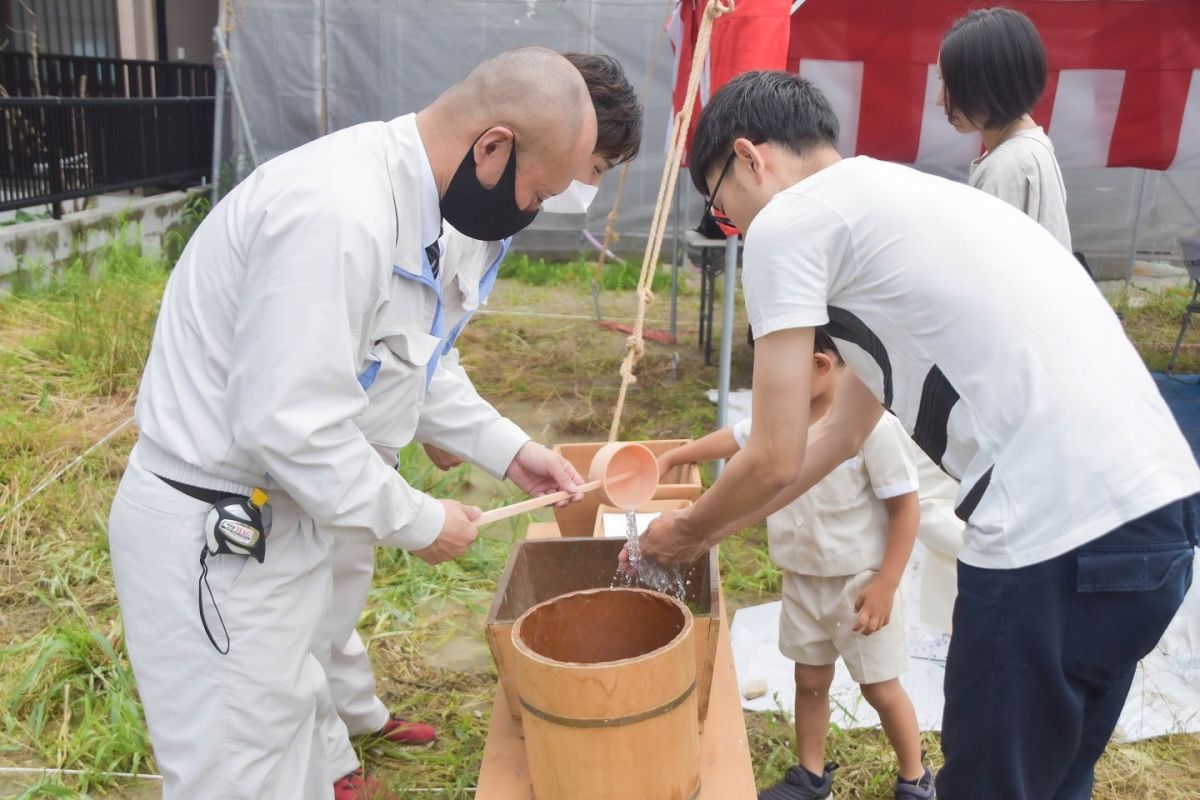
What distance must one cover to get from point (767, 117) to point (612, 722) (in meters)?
1.07

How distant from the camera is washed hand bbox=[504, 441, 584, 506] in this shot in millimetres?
2369

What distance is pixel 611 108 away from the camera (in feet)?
7.84

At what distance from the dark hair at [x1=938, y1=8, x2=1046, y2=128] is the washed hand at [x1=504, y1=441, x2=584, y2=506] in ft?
5.67

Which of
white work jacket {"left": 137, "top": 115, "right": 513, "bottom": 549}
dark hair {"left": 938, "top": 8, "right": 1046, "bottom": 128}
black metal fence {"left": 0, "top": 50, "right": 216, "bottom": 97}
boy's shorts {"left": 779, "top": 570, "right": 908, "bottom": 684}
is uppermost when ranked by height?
dark hair {"left": 938, "top": 8, "right": 1046, "bottom": 128}

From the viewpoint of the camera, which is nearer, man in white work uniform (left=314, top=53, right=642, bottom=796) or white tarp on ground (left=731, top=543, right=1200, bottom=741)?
man in white work uniform (left=314, top=53, right=642, bottom=796)

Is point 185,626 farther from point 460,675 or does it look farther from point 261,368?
point 460,675

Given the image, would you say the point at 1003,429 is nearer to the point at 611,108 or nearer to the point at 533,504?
the point at 533,504

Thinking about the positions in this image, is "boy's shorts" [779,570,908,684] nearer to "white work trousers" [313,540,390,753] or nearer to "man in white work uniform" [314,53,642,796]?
"man in white work uniform" [314,53,642,796]

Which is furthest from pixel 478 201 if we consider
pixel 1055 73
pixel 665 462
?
pixel 1055 73

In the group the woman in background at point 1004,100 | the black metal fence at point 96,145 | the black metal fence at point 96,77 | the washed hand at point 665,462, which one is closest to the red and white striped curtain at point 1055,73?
the woman in background at point 1004,100

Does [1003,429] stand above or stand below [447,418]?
above

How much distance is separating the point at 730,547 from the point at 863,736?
48.9 inches

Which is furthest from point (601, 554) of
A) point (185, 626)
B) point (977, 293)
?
point (977, 293)

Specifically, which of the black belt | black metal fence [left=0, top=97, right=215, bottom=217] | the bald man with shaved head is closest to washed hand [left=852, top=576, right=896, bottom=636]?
the bald man with shaved head
